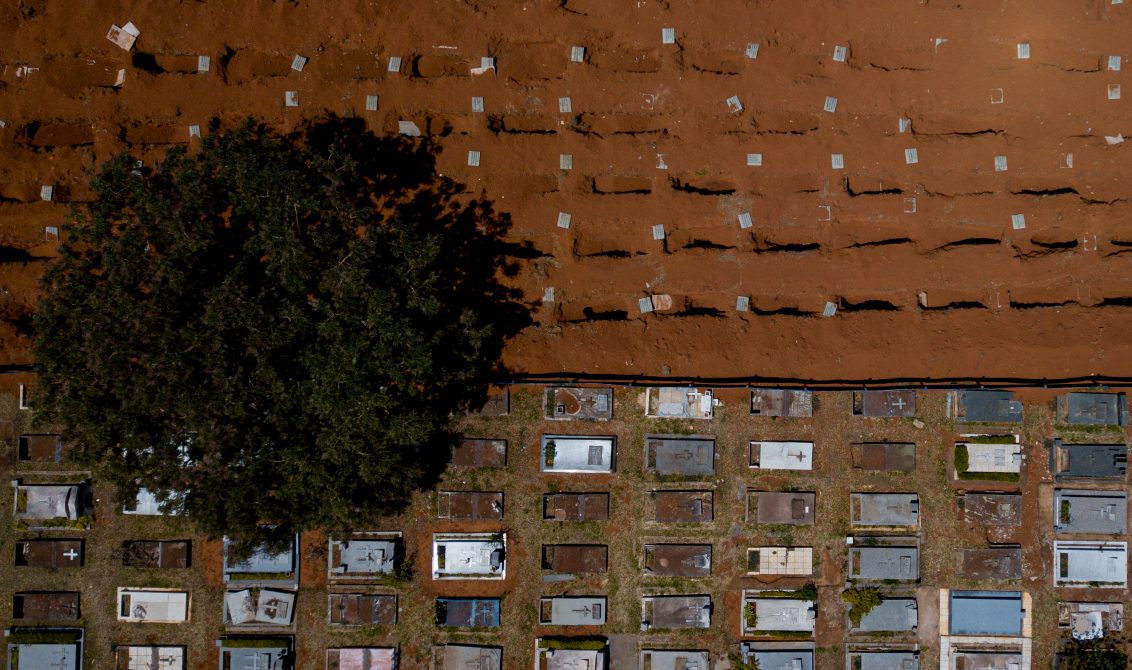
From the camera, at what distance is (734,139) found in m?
19.3

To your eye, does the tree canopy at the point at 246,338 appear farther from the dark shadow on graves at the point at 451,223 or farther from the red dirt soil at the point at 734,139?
the red dirt soil at the point at 734,139

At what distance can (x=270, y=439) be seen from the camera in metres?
15.3

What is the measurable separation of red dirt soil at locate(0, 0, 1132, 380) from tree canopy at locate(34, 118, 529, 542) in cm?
420

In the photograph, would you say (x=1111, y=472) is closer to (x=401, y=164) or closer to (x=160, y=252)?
(x=401, y=164)

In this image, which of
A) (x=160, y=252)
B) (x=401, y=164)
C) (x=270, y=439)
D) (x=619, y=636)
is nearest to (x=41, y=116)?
(x=160, y=252)

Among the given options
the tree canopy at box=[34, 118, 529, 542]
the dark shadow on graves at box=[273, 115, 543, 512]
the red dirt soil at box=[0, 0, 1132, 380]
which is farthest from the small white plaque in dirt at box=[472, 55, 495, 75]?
the tree canopy at box=[34, 118, 529, 542]

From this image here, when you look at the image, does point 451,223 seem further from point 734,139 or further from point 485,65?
point 734,139

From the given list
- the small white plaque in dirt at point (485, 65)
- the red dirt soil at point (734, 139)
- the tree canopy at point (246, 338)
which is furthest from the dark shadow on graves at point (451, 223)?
the tree canopy at point (246, 338)

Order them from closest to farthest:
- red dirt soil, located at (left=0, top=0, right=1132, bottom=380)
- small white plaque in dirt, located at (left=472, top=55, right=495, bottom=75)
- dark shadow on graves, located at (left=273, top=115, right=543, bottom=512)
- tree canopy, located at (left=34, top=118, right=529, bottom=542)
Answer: tree canopy, located at (left=34, top=118, right=529, bottom=542), dark shadow on graves, located at (left=273, top=115, right=543, bottom=512), red dirt soil, located at (left=0, top=0, right=1132, bottom=380), small white plaque in dirt, located at (left=472, top=55, right=495, bottom=75)

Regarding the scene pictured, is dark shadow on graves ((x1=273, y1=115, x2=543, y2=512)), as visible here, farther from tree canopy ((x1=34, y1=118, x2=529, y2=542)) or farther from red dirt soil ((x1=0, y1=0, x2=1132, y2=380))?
tree canopy ((x1=34, y1=118, x2=529, y2=542))

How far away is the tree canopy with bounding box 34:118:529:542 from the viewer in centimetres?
1454

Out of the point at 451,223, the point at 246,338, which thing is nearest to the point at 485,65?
the point at 451,223

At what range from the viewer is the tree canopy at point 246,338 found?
14539 millimetres

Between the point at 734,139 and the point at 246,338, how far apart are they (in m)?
12.8
